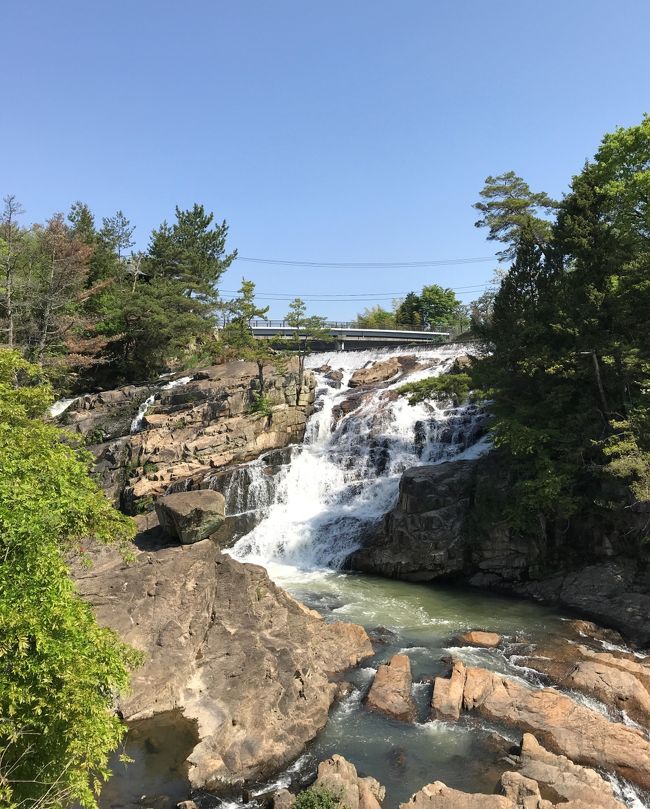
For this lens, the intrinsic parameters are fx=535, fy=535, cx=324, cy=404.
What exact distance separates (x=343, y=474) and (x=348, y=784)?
61.0ft

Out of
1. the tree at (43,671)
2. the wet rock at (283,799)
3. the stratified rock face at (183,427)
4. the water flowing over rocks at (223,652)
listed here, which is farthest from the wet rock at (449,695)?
the stratified rock face at (183,427)

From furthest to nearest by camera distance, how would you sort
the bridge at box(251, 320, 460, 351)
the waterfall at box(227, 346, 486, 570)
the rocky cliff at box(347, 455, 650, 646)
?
the bridge at box(251, 320, 460, 351) < the waterfall at box(227, 346, 486, 570) < the rocky cliff at box(347, 455, 650, 646)

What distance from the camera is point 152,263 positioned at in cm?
4859

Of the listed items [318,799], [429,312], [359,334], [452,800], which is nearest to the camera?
[318,799]

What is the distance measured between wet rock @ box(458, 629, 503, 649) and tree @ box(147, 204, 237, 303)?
35.8 meters

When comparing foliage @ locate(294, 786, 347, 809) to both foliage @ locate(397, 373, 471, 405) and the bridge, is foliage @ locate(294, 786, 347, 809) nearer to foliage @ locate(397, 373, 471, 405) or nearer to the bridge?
foliage @ locate(397, 373, 471, 405)

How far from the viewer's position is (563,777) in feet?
31.0

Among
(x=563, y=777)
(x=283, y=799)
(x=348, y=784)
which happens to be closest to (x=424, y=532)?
(x=563, y=777)

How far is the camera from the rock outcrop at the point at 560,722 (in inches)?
400

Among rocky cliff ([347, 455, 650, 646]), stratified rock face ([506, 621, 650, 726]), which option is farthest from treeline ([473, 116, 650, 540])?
stratified rock face ([506, 621, 650, 726])

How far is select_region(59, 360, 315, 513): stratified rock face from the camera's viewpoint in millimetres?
29969

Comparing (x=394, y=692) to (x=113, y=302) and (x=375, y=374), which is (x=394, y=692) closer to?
(x=375, y=374)

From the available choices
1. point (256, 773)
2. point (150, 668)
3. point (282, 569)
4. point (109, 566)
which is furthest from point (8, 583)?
point (282, 569)

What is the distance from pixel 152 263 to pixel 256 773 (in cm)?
4559
